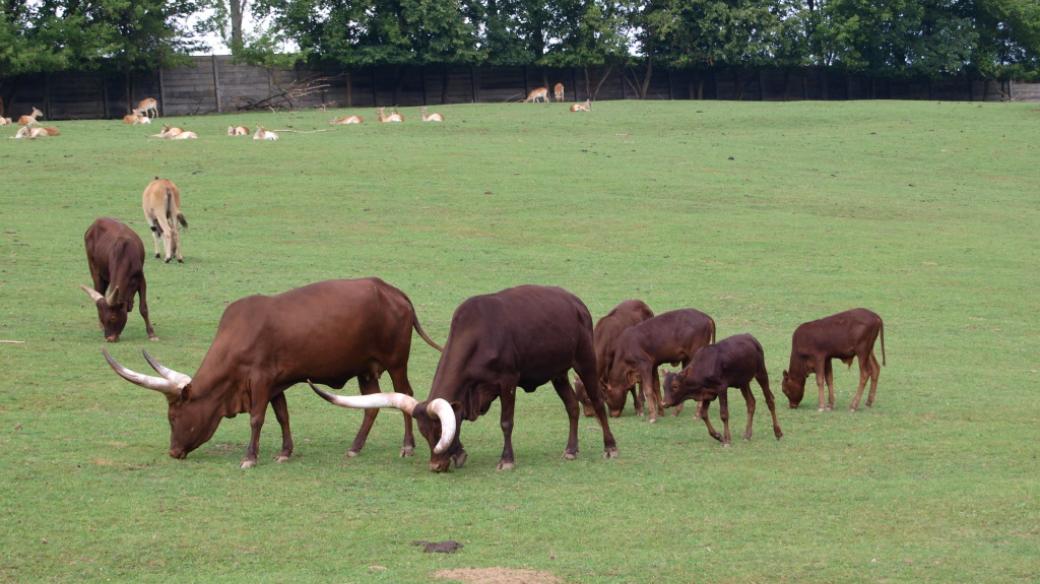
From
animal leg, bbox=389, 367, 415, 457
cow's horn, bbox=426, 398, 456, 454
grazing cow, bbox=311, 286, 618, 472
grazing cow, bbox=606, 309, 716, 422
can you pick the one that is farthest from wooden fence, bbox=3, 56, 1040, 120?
cow's horn, bbox=426, 398, 456, 454

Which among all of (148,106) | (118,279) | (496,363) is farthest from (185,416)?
(148,106)

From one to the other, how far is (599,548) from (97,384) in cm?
779

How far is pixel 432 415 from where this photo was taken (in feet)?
36.3

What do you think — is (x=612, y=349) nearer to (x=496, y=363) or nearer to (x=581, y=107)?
(x=496, y=363)

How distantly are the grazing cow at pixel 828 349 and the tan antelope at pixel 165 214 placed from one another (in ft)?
41.9

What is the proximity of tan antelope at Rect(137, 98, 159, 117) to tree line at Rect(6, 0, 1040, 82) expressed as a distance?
5.61 feet

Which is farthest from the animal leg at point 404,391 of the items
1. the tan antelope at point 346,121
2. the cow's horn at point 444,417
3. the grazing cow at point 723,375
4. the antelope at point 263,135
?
the tan antelope at point 346,121

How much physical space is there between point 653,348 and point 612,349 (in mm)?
496

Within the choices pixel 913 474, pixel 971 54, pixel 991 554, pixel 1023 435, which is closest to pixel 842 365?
pixel 1023 435

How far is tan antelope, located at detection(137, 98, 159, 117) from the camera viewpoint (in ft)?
172

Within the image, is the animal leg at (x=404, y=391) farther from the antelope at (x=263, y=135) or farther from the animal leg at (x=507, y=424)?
the antelope at (x=263, y=135)

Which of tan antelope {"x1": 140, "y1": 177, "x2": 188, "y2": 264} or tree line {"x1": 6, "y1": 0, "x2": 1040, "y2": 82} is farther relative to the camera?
tree line {"x1": 6, "y1": 0, "x2": 1040, "y2": 82}

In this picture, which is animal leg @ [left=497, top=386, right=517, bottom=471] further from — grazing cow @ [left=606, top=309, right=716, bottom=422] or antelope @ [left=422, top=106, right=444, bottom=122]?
antelope @ [left=422, top=106, right=444, bottom=122]

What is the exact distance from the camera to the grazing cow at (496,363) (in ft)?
36.7
